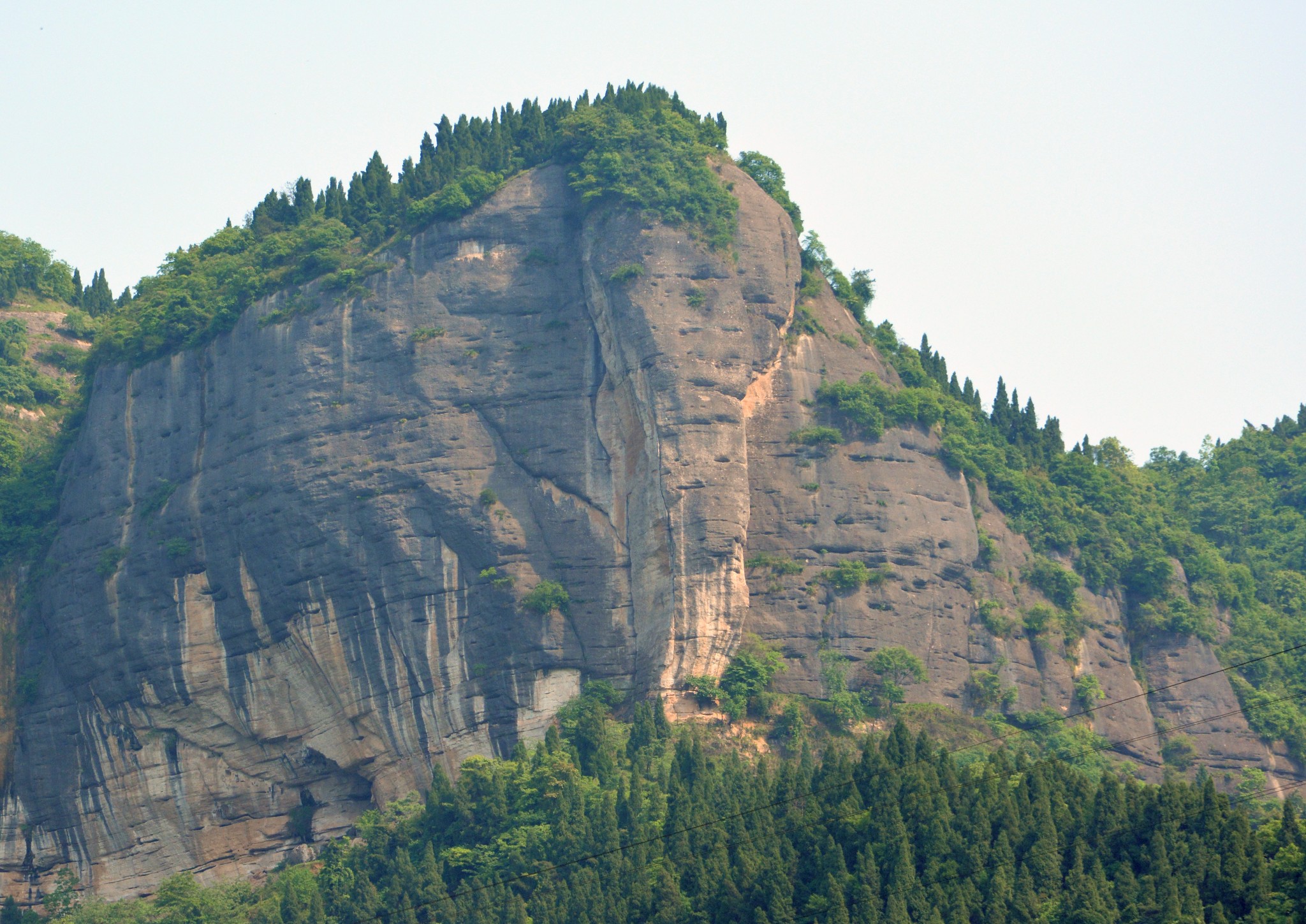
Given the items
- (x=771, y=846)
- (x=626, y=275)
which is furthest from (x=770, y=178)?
(x=771, y=846)

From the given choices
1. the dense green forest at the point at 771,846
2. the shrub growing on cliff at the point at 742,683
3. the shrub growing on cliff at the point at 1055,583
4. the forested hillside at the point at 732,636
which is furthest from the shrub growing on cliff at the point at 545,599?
the shrub growing on cliff at the point at 1055,583

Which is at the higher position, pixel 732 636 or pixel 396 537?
pixel 396 537

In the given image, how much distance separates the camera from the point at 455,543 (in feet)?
236

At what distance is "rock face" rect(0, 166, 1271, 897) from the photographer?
7106cm

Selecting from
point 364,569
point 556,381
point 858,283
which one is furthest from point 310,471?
point 858,283

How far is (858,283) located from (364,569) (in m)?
21.8

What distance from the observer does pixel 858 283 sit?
8294 centimetres

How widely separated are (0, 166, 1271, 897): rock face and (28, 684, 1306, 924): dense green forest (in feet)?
9.37

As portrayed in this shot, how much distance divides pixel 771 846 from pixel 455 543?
1671cm

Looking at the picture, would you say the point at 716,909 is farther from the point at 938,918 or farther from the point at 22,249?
the point at 22,249

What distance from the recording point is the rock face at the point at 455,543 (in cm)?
7106

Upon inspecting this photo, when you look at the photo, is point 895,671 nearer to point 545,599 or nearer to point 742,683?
point 742,683

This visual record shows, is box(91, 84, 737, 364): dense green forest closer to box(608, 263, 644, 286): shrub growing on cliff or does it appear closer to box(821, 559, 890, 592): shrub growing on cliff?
box(608, 263, 644, 286): shrub growing on cliff

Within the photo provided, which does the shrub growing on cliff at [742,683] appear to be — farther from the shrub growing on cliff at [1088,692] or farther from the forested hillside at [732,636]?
the shrub growing on cliff at [1088,692]
